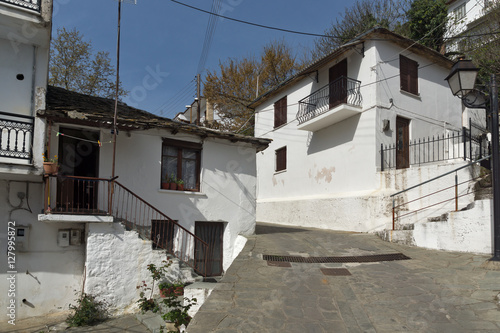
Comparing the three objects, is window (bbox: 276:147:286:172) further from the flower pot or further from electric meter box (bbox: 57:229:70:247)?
the flower pot

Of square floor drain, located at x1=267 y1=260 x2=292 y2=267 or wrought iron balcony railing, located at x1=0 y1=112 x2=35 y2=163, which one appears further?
wrought iron balcony railing, located at x1=0 y1=112 x2=35 y2=163

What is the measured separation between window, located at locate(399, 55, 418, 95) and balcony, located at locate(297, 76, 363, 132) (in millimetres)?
1862

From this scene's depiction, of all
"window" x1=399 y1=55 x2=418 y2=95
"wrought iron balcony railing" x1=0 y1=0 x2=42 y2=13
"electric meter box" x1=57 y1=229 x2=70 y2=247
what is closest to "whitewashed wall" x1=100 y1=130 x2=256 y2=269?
"electric meter box" x1=57 y1=229 x2=70 y2=247

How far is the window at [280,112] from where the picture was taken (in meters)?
18.6

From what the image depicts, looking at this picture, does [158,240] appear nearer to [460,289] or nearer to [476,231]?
[460,289]

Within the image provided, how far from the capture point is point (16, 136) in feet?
26.6

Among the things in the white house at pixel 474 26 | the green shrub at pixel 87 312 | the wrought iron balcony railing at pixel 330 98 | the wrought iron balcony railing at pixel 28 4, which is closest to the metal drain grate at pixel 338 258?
the green shrub at pixel 87 312

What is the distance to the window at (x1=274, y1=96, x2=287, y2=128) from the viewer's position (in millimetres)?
18609

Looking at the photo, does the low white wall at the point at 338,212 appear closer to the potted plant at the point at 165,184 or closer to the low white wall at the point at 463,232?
the low white wall at the point at 463,232

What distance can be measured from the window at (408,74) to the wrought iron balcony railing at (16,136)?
1260 centimetres

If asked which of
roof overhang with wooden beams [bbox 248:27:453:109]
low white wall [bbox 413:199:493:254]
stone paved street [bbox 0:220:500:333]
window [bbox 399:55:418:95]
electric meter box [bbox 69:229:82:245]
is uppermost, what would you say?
roof overhang with wooden beams [bbox 248:27:453:109]

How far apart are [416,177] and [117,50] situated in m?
9.47

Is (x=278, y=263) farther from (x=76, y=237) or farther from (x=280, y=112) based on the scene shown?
(x=280, y=112)

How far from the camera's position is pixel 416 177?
11.2 meters
